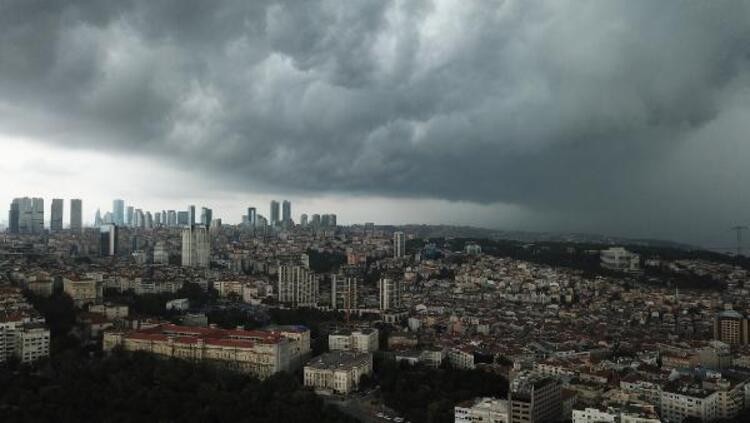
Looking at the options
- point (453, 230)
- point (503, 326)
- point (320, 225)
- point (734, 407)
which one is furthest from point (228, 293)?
point (453, 230)

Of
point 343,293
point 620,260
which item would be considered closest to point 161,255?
point 343,293

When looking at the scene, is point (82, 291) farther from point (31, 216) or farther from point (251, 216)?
point (251, 216)

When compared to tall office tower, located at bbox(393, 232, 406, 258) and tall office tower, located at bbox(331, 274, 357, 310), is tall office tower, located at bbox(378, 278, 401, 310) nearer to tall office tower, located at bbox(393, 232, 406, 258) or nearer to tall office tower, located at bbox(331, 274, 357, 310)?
tall office tower, located at bbox(331, 274, 357, 310)

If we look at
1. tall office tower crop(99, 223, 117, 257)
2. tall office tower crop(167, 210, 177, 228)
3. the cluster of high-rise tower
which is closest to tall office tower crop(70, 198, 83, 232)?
the cluster of high-rise tower

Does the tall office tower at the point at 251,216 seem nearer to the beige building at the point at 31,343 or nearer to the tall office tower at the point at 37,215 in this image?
the tall office tower at the point at 37,215

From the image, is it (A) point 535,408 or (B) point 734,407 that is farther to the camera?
(B) point 734,407

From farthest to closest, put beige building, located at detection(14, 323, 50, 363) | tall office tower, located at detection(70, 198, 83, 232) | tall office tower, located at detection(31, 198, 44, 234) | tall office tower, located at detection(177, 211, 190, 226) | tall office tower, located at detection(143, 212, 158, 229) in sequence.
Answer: tall office tower, located at detection(177, 211, 190, 226) → tall office tower, located at detection(143, 212, 158, 229) → tall office tower, located at detection(70, 198, 83, 232) → tall office tower, located at detection(31, 198, 44, 234) → beige building, located at detection(14, 323, 50, 363)

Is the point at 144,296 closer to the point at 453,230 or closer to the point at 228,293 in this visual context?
the point at 228,293
